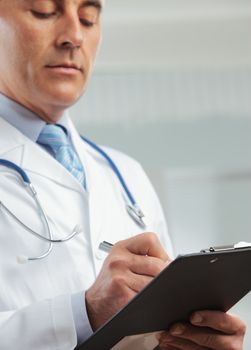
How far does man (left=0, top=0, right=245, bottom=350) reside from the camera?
3.42 ft

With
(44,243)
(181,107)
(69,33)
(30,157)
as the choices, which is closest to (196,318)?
(44,243)

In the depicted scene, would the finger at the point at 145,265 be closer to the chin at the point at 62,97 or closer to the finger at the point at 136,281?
the finger at the point at 136,281

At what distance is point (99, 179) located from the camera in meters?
1.40

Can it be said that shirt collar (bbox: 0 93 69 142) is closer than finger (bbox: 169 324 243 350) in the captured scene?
No

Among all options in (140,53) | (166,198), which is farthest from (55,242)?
(140,53)

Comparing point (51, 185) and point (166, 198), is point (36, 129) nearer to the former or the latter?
point (51, 185)

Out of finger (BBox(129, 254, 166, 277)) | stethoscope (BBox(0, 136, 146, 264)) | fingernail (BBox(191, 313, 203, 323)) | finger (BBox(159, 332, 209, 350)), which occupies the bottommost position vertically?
finger (BBox(159, 332, 209, 350))

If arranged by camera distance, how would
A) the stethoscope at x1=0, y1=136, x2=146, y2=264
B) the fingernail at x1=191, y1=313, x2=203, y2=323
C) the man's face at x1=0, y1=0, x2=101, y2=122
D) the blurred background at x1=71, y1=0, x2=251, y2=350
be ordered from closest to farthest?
the fingernail at x1=191, y1=313, x2=203, y2=323 < the stethoscope at x1=0, y1=136, x2=146, y2=264 < the man's face at x1=0, y1=0, x2=101, y2=122 < the blurred background at x1=71, y1=0, x2=251, y2=350

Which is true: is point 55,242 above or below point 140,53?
below

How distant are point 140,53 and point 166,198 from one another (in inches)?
24.3

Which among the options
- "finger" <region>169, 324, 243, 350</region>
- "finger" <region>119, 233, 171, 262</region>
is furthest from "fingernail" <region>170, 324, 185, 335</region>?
"finger" <region>119, 233, 171, 262</region>

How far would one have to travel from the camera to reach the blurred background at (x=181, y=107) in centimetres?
299

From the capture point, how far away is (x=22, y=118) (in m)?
1.34

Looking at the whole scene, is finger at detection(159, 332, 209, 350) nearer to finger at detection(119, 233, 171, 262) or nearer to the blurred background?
finger at detection(119, 233, 171, 262)
